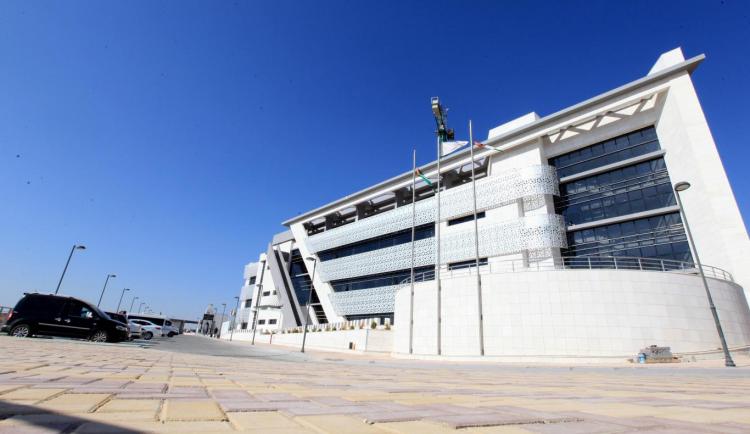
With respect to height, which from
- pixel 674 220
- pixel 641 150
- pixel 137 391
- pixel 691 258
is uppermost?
pixel 641 150

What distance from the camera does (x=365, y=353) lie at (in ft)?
100

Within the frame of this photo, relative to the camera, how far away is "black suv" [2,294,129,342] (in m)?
14.9

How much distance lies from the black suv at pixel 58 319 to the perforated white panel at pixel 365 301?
91.5ft

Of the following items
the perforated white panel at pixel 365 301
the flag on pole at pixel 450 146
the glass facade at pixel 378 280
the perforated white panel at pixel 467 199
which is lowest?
the perforated white panel at pixel 365 301

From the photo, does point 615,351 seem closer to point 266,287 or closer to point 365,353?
point 365,353

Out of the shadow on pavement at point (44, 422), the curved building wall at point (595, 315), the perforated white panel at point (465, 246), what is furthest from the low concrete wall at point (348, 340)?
the shadow on pavement at point (44, 422)

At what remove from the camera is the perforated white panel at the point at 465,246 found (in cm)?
3148

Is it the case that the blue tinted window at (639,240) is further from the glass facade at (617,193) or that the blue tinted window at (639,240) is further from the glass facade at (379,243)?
the glass facade at (379,243)

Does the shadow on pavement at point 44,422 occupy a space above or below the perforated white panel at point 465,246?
below

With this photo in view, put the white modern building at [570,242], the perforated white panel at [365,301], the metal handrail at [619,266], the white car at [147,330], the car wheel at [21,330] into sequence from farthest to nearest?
the perforated white panel at [365,301]
the white car at [147,330]
the metal handrail at [619,266]
the white modern building at [570,242]
the car wheel at [21,330]

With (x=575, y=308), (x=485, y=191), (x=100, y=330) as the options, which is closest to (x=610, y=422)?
(x=100, y=330)

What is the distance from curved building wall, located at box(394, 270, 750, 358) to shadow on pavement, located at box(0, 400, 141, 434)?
21.7 m

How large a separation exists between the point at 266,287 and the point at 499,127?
4989cm

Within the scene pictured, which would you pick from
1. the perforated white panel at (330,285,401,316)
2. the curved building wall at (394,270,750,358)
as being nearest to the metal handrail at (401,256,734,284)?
the curved building wall at (394,270,750,358)
